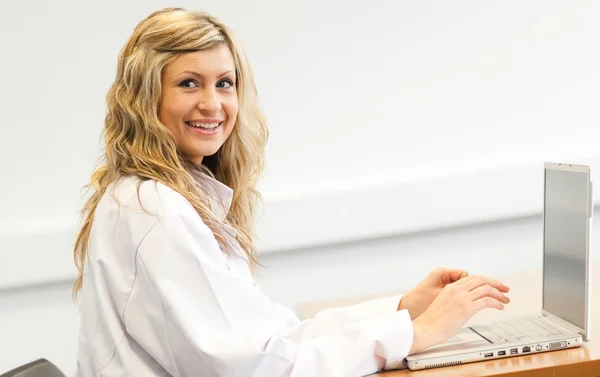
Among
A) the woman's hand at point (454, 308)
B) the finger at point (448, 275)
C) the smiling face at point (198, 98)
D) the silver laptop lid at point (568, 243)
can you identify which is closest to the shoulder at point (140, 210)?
the smiling face at point (198, 98)

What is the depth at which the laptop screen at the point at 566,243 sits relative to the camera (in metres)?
1.47

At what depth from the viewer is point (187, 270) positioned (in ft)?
4.48

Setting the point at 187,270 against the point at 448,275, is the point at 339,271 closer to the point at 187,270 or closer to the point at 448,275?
the point at 448,275

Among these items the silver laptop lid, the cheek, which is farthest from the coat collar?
the silver laptop lid

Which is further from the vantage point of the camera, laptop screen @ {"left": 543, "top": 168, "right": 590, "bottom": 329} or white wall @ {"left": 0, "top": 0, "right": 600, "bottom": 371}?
white wall @ {"left": 0, "top": 0, "right": 600, "bottom": 371}

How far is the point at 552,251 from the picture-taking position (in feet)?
5.28

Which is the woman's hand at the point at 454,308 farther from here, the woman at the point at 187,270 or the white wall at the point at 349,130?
the white wall at the point at 349,130

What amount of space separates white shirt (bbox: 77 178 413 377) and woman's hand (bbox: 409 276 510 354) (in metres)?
0.04

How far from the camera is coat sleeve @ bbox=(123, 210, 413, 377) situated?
1335mm

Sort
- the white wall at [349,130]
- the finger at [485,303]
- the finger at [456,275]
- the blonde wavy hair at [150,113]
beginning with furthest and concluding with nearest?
1. the white wall at [349,130]
2. the finger at [456,275]
3. the blonde wavy hair at [150,113]
4. the finger at [485,303]

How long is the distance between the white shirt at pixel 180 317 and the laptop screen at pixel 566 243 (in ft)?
1.12

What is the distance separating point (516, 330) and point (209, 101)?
0.75m

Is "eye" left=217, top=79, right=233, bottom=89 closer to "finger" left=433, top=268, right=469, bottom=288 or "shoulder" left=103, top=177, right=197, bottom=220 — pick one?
"shoulder" left=103, top=177, right=197, bottom=220

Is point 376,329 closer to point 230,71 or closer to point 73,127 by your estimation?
point 230,71
